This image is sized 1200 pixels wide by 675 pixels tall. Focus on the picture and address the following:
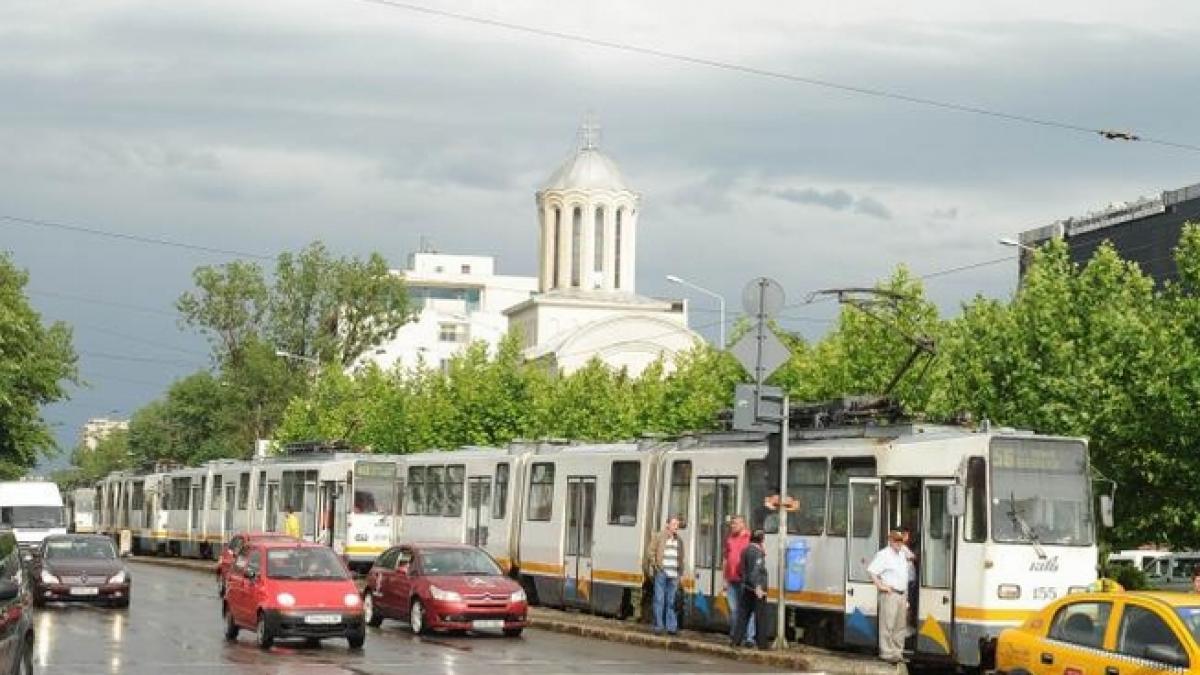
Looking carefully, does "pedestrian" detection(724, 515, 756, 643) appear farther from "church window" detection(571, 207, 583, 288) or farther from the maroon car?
"church window" detection(571, 207, 583, 288)

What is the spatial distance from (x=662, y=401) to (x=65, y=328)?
1094 inches

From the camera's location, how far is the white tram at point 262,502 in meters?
52.5

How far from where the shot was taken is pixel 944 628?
2611 cm

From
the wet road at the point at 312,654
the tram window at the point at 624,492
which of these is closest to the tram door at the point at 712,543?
the wet road at the point at 312,654

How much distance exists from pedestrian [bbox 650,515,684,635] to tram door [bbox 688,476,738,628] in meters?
0.65

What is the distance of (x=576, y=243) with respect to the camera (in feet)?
424

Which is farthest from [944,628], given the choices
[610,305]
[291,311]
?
[610,305]

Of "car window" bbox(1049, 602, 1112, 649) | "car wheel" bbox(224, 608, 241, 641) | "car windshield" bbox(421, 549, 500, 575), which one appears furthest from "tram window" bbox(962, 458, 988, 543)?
"car wheel" bbox(224, 608, 241, 641)

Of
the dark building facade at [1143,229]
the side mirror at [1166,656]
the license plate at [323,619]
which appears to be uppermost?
the dark building facade at [1143,229]

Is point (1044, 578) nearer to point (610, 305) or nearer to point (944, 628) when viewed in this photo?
point (944, 628)

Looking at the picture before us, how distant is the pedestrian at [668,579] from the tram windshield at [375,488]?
21085 mm

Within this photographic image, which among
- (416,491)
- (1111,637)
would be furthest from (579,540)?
(1111,637)

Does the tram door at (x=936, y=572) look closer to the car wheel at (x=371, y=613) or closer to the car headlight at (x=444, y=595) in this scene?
the car headlight at (x=444, y=595)

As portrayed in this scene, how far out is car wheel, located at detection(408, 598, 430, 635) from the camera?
32.9 meters
